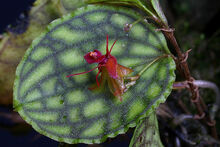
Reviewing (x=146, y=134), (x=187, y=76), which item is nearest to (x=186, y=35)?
(x=187, y=76)

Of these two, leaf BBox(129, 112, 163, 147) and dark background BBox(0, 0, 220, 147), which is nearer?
leaf BBox(129, 112, 163, 147)

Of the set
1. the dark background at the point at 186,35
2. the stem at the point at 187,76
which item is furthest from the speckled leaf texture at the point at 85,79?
the dark background at the point at 186,35

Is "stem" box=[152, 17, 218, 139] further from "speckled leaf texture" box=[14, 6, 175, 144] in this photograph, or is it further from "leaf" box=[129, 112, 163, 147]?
"leaf" box=[129, 112, 163, 147]

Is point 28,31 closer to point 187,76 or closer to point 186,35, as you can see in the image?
point 187,76


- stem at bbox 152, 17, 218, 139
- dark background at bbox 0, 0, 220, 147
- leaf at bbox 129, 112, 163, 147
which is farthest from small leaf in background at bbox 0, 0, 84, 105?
leaf at bbox 129, 112, 163, 147

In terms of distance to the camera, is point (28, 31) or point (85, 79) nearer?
point (85, 79)

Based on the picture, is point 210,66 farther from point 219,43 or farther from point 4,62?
point 4,62

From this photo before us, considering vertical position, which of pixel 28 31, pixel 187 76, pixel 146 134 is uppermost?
pixel 28 31
